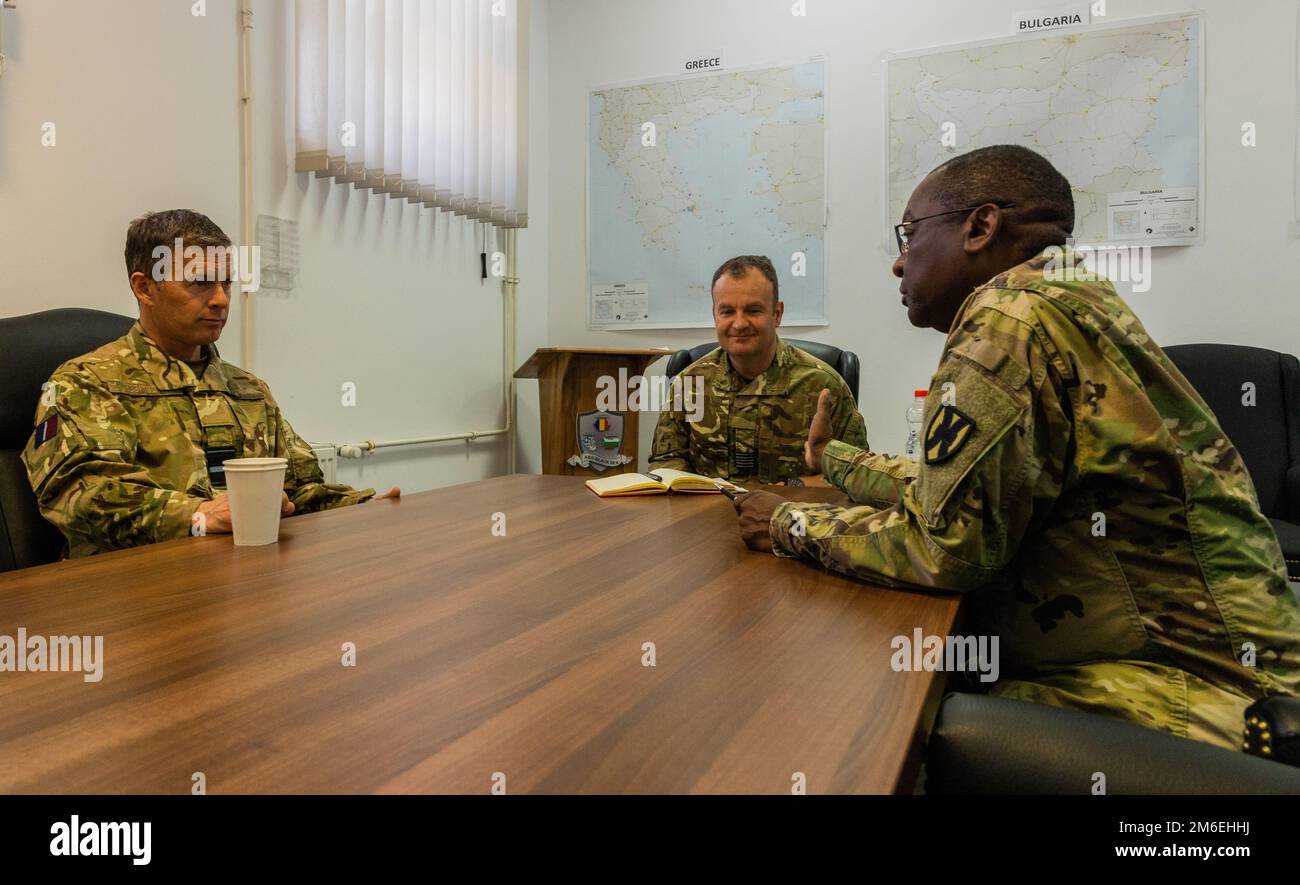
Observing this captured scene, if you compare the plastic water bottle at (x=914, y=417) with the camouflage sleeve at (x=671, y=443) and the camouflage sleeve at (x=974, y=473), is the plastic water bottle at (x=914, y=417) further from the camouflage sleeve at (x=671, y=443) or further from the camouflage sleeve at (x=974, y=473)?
the camouflage sleeve at (x=974, y=473)

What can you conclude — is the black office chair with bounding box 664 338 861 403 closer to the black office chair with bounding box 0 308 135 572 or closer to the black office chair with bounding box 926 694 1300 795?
the black office chair with bounding box 0 308 135 572

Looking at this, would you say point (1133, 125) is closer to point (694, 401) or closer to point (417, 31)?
point (694, 401)

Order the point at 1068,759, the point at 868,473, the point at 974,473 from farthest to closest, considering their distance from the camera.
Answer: the point at 868,473 → the point at 974,473 → the point at 1068,759

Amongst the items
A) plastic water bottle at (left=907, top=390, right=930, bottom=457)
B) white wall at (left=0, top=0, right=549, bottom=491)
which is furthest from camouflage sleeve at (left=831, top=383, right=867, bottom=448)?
white wall at (left=0, top=0, right=549, bottom=491)

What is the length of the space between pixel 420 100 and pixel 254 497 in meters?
2.34

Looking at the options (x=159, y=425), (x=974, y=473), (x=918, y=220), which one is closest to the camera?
(x=974, y=473)

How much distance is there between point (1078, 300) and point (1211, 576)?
0.35 m

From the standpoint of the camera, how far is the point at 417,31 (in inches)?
122

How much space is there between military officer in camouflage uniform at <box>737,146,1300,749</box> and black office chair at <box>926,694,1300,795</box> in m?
0.23

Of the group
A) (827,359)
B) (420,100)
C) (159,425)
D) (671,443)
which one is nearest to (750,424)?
(671,443)

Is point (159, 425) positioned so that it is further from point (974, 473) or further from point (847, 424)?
point (847, 424)

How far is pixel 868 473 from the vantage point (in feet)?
5.20

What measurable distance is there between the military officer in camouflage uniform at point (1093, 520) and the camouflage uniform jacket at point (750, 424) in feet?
4.84

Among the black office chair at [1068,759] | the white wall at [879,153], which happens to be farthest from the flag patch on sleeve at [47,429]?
the white wall at [879,153]
